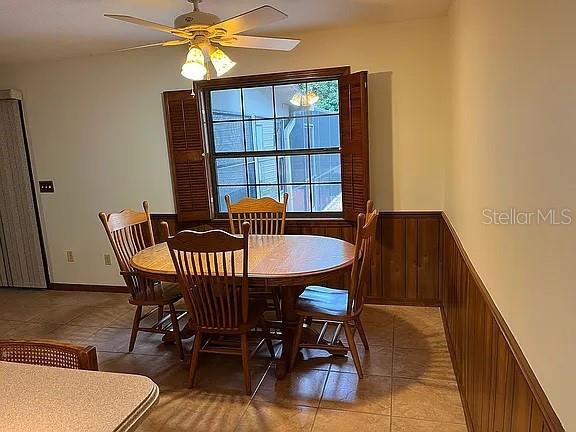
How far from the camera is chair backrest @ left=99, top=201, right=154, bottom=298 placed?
2.89m

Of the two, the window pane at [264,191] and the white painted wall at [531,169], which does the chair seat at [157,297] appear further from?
the white painted wall at [531,169]

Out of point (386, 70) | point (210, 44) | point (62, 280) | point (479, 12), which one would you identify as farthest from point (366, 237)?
point (62, 280)

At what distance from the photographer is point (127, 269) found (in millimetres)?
2949

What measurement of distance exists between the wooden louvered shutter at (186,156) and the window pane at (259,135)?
40cm

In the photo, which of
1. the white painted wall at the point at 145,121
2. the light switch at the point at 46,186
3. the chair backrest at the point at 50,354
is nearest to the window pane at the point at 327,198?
the white painted wall at the point at 145,121

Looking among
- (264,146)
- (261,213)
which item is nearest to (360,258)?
(261,213)

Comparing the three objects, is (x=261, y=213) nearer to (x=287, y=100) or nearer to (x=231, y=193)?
(x=231, y=193)

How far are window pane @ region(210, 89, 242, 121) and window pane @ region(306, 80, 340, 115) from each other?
2.02ft

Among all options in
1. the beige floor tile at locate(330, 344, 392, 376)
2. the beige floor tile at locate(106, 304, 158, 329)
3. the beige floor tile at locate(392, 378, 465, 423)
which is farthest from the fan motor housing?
the beige floor tile at locate(106, 304, 158, 329)

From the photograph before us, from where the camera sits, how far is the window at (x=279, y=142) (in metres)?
3.61

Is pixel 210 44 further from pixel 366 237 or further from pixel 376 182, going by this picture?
pixel 376 182

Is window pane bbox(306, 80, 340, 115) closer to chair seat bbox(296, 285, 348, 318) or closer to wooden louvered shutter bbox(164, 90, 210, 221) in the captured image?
wooden louvered shutter bbox(164, 90, 210, 221)

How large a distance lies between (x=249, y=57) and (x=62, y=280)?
9.51ft

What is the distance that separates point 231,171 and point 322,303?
1.72 meters
